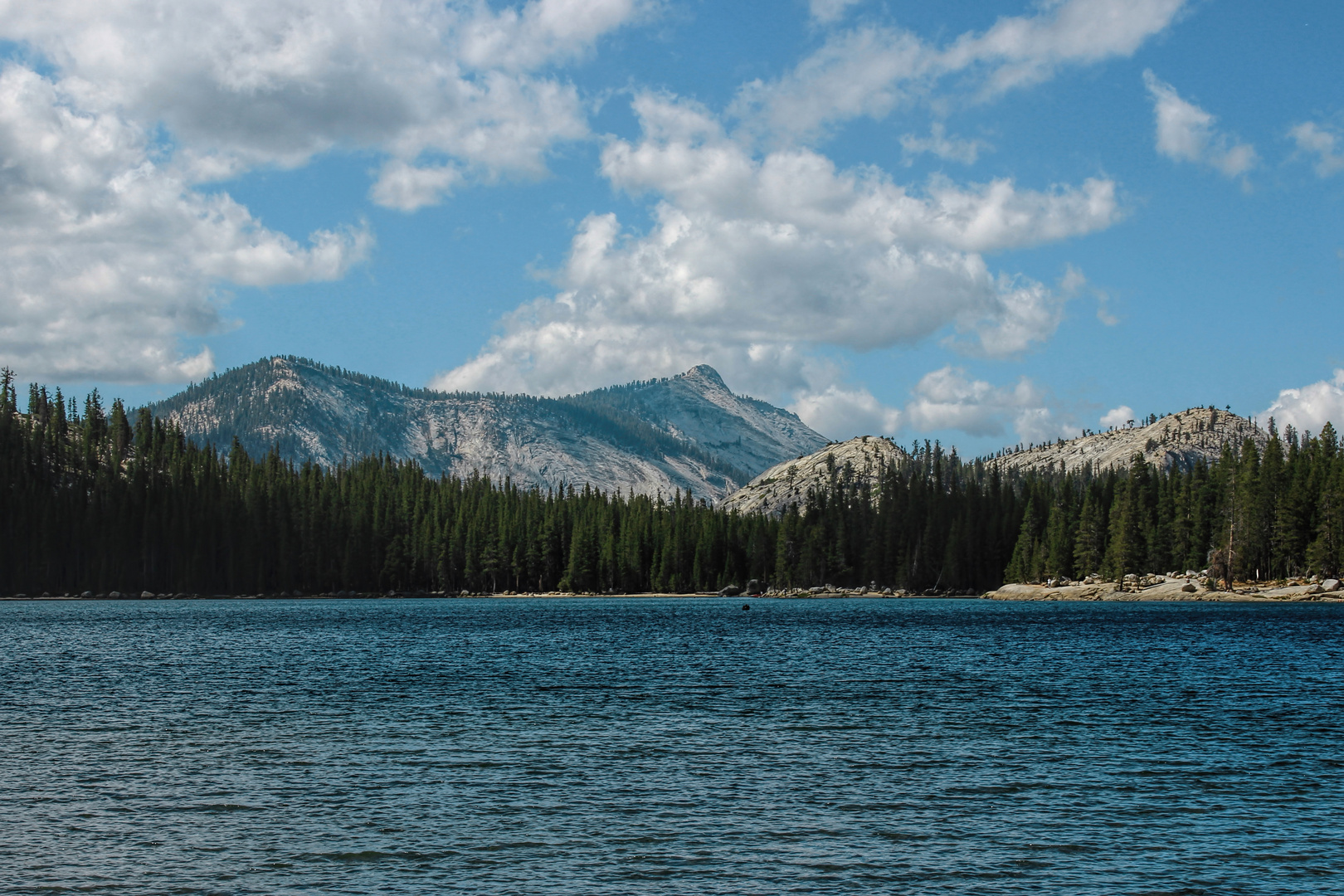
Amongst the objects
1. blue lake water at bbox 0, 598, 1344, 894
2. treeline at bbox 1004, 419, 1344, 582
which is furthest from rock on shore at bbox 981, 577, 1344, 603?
blue lake water at bbox 0, 598, 1344, 894

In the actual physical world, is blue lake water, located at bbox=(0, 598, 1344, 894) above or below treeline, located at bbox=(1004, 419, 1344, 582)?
below

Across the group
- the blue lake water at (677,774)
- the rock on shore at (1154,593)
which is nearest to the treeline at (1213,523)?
the rock on shore at (1154,593)

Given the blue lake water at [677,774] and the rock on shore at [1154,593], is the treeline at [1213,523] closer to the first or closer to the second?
the rock on shore at [1154,593]

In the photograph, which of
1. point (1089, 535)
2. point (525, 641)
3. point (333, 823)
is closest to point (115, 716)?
point (333, 823)

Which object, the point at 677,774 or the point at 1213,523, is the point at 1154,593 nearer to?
the point at 1213,523

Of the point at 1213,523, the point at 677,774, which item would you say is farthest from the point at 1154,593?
the point at 677,774

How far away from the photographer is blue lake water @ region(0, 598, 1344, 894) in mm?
24344

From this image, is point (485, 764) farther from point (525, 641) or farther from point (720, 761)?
point (525, 641)

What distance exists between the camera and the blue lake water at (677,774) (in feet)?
79.9

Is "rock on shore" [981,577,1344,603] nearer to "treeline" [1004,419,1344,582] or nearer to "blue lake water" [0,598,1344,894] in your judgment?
"treeline" [1004,419,1344,582]

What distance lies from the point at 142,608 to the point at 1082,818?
16212 cm

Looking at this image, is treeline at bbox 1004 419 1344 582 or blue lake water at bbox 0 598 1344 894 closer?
blue lake water at bbox 0 598 1344 894

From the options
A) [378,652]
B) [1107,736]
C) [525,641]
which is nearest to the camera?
[1107,736]

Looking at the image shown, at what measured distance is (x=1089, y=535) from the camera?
18150cm
